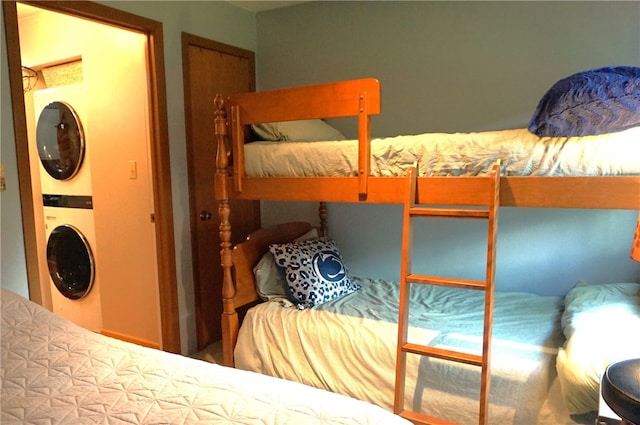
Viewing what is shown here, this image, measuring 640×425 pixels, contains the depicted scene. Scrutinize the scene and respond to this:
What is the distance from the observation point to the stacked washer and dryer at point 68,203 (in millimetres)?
3293

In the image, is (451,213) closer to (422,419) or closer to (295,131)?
(422,419)

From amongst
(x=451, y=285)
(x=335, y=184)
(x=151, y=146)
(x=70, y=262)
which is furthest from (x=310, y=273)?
→ (x=70, y=262)

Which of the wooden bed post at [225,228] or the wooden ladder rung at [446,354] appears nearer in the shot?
the wooden ladder rung at [446,354]

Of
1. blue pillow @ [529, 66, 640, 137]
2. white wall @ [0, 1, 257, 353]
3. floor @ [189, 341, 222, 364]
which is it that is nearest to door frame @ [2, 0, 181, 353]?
white wall @ [0, 1, 257, 353]

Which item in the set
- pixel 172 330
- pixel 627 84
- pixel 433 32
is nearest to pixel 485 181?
pixel 627 84

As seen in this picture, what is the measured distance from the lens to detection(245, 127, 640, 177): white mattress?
5.21 feet

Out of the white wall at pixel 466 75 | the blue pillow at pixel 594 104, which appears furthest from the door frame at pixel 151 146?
the blue pillow at pixel 594 104

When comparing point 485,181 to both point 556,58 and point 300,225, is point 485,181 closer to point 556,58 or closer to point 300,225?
point 556,58

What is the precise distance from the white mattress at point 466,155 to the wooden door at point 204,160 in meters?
0.86

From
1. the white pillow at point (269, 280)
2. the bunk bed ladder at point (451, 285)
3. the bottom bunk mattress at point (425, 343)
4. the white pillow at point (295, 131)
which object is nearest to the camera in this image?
the bunk bed ladder at point (451, 285)

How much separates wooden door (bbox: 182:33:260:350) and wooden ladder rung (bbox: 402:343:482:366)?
1669 mm

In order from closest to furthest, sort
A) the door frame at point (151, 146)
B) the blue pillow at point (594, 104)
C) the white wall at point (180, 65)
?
the blue pillow at point (594, 104) < the door frame at point (151, 146) < the white wall at point (180, 65)

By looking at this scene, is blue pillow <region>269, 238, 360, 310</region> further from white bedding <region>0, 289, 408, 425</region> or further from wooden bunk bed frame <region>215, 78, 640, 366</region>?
white bedding <region>0, 289, 408, 425</region>

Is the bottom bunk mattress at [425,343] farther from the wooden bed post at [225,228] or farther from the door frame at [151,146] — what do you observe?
the door frame at [151,146]
